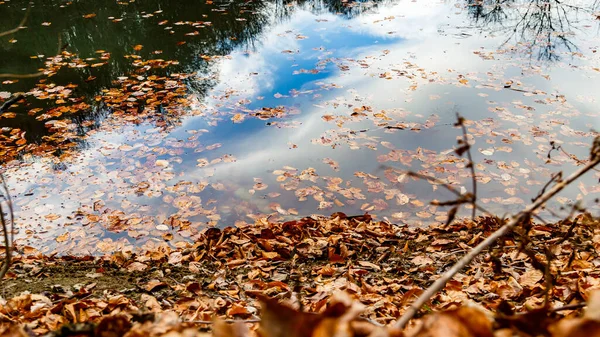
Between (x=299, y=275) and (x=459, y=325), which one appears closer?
(x=459, y=325)

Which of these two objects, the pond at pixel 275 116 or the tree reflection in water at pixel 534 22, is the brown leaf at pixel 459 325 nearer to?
the pond at pixel 275 116

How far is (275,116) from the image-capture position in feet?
21.2

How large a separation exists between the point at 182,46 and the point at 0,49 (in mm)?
3758

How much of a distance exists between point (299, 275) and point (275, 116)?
12.3 feet

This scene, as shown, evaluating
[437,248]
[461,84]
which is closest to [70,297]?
[437,248]

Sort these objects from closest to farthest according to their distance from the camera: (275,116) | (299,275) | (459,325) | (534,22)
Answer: (459,325) → (299,275) → (275,116) → (534,22)

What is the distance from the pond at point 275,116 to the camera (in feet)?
15.7

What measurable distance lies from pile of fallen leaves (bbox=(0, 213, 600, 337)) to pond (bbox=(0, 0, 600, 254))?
55 centimetres

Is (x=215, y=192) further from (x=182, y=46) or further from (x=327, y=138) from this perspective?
(x=182, y=46)

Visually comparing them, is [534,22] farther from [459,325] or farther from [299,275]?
[459,325]

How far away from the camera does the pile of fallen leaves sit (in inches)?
80.4

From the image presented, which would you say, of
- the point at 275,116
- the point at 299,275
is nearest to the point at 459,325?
the point at 299,275

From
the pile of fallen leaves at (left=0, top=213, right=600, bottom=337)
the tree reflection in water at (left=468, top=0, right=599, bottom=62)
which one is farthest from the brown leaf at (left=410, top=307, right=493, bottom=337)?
the tree reflection in water at (left=468, top=0, right=599, bottom=62)

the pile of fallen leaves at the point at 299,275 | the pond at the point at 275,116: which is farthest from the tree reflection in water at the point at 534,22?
the pile of fallen leaves at the point at 299,275
